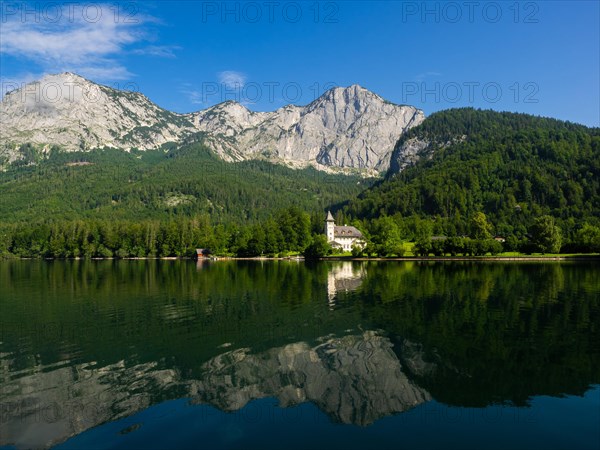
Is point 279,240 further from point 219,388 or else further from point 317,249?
point 219,388

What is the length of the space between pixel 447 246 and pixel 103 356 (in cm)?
12311

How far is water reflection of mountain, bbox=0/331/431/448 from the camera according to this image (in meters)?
19.9

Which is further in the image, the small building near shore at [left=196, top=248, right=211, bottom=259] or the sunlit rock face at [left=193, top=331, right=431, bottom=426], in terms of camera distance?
the small building near shore at [left=196, top=248, right=211, bottom=259]

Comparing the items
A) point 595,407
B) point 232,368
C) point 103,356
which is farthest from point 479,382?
point 103,356

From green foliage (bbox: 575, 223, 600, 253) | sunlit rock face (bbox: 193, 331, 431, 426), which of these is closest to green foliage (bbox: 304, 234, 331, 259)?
green foliage (bbox: 575, 223, 600, 253)

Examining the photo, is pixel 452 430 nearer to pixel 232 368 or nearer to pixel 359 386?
pixel 359 386

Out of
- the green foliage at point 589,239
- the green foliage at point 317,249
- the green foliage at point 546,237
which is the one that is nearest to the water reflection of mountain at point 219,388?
the green foliage at point 317,249

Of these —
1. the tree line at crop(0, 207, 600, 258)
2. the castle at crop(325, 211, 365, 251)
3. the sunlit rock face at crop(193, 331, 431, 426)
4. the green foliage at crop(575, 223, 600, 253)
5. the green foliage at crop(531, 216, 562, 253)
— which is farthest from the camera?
the castle at crop(325, 211, 365, 251)

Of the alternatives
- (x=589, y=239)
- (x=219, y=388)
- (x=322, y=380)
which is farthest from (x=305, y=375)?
(x=589, y=239)

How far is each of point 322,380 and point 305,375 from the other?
1.23 meters

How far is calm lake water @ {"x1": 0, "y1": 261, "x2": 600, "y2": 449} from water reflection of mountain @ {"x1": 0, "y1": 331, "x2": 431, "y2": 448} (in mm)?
110

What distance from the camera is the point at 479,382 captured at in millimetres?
23391

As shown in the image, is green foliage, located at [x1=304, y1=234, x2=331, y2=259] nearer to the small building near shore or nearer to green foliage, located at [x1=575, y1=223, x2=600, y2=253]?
the small building near shore

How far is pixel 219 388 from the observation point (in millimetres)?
23359
